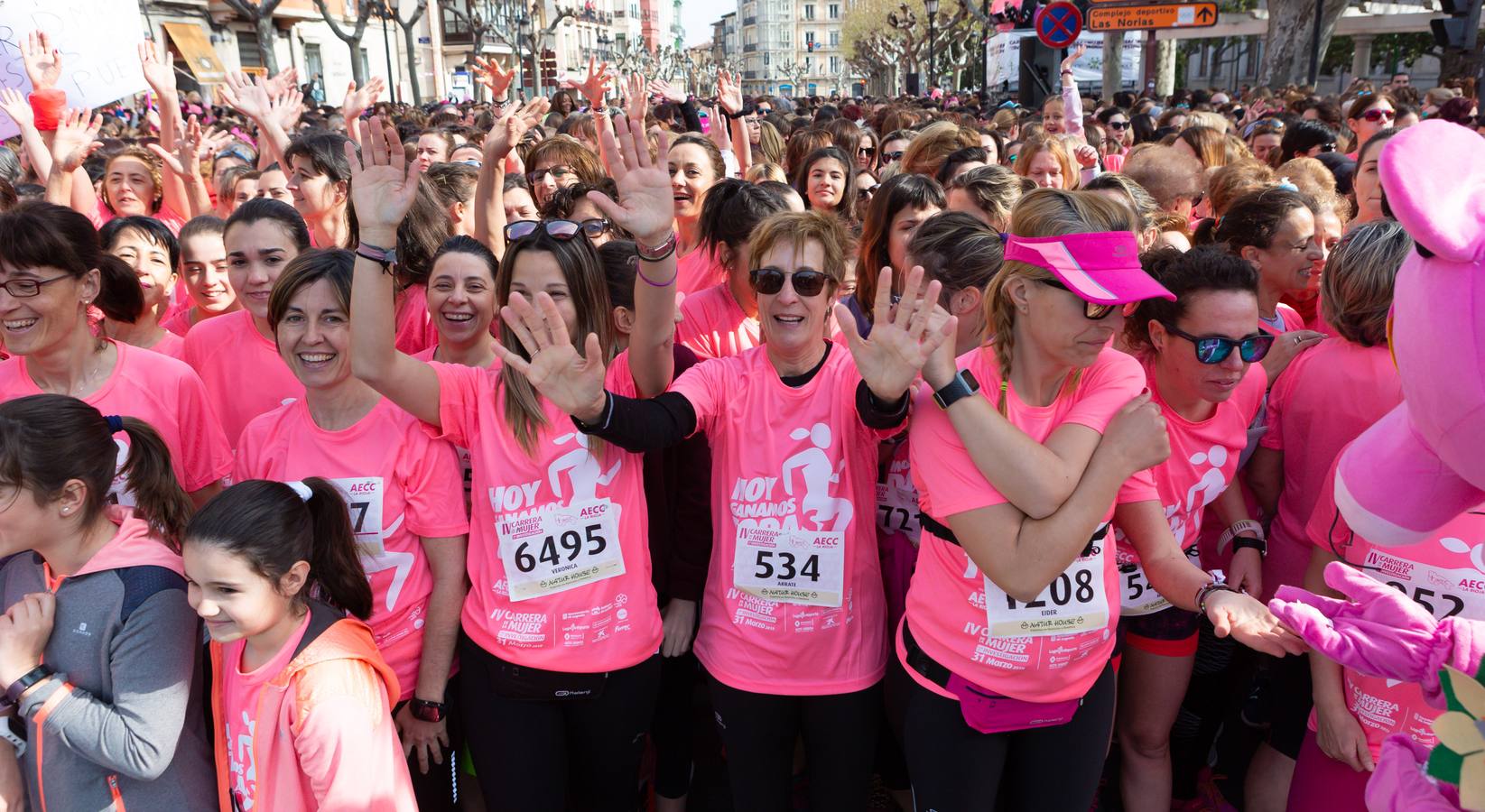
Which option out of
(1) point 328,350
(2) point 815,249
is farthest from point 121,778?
(2) point 815,249

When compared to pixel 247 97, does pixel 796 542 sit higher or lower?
lower

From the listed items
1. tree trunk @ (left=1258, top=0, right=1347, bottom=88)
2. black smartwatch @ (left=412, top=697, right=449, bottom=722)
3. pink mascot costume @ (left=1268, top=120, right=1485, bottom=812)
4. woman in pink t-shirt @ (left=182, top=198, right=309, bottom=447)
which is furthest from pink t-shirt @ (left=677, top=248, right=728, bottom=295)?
tree trunk @ (left=1258, top=0, right=1347, bottom=88)

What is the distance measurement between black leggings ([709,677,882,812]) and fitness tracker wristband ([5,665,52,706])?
1470 mm

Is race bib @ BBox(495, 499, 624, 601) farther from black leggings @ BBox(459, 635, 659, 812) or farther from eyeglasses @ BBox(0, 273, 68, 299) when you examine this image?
eyeglasses @ BBox(0, 273, 68, 299)

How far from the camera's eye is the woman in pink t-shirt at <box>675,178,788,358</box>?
3.42 m

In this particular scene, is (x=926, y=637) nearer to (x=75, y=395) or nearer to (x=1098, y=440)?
(x=1098, y=440)

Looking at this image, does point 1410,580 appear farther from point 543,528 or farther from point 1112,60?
point 1112,60

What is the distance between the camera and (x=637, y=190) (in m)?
2.46

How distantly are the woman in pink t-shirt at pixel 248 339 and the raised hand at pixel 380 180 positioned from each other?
0.95 meters

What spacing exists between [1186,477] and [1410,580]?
1.79ft

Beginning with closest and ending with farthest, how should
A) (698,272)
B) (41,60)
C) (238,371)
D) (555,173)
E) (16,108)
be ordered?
(238,371) → (698,272) → (16,108) → (41,60) → (555,173)

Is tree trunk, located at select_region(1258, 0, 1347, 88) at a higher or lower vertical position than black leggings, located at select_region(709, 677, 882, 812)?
higher

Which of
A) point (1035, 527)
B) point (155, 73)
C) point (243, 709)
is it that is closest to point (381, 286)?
point (243, 709)

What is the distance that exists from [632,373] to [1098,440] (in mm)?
1219
